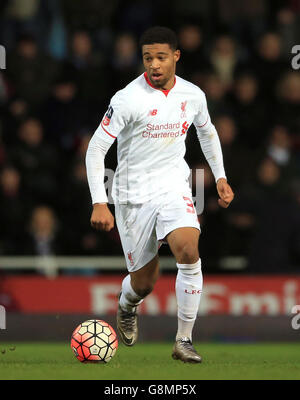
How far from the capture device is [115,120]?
308 inches

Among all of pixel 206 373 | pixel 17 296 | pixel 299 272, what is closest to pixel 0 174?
pixel 17 296

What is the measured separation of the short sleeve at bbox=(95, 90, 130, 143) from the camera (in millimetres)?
7824

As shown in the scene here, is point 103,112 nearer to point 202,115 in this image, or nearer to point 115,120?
point 202,115

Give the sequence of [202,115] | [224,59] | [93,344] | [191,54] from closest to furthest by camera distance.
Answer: [93,344]
[202,115]
[191,54]
[224,59]

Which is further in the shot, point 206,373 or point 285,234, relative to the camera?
point 285,234

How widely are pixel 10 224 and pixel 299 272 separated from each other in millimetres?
3318

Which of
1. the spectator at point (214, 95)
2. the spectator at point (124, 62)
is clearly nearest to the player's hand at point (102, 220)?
the spectator at point (214, 95)

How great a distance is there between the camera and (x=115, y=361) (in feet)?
26.3

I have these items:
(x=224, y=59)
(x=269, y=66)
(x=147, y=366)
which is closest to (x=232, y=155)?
(x=269, y=66)

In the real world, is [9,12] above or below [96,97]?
above

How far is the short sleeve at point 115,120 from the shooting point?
782 cm

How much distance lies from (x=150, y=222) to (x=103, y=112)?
16.0ft

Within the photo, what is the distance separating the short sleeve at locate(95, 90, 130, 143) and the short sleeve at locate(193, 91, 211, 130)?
629mm

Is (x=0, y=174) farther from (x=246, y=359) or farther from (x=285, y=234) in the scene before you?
(x=246, y=359)
